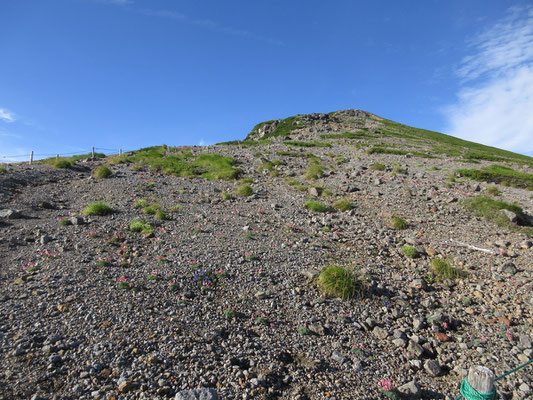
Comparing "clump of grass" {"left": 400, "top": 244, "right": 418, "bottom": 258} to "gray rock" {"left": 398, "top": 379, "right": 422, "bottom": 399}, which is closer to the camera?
"gray rock" {"left": 398, "top": 379, "right": 422, "bottom": 399}

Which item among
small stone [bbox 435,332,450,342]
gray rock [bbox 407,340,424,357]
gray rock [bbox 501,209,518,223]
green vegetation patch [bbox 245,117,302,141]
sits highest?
green vegetation patch [bbox 245,117,302,141]

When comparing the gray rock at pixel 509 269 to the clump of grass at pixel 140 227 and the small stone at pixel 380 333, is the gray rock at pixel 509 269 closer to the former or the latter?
the small stone at pixel 380 333

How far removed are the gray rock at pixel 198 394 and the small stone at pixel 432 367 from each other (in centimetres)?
545

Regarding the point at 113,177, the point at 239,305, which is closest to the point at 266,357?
the point at 239,305

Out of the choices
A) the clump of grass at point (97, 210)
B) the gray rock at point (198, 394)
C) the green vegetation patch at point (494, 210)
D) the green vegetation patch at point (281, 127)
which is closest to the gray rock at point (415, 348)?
the gray rock at point (198, 394)

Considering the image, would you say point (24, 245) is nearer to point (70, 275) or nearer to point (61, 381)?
point (70, 275)

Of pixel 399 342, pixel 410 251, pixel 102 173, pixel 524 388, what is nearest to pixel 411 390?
pixel 399 342

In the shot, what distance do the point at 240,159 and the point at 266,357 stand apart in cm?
3001

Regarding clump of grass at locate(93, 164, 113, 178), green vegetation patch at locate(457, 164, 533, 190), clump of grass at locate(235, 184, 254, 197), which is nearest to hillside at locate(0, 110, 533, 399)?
clump of grass at locate(235, 184, 254, 197)

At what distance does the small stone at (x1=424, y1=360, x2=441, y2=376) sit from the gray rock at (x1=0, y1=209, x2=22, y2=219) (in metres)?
19.2

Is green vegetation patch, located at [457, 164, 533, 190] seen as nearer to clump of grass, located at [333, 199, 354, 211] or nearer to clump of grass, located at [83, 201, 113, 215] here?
clump of grass, located at [333, 199, 354, 211]

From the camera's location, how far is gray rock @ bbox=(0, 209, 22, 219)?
14.5 metres

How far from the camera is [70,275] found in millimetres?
9945

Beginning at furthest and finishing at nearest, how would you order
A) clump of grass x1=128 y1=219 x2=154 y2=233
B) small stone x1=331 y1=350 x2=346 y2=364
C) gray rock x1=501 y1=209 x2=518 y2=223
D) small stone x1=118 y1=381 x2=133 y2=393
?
gray rock x1=501 y1=209 x2=518 y2=223, clump of grass x1=128 y1=219 x2=154 y2=233, small stone x1=331 y1=350 x2=346 y2=364, small stone x1=118 y1=381 x2=133 y2=393
